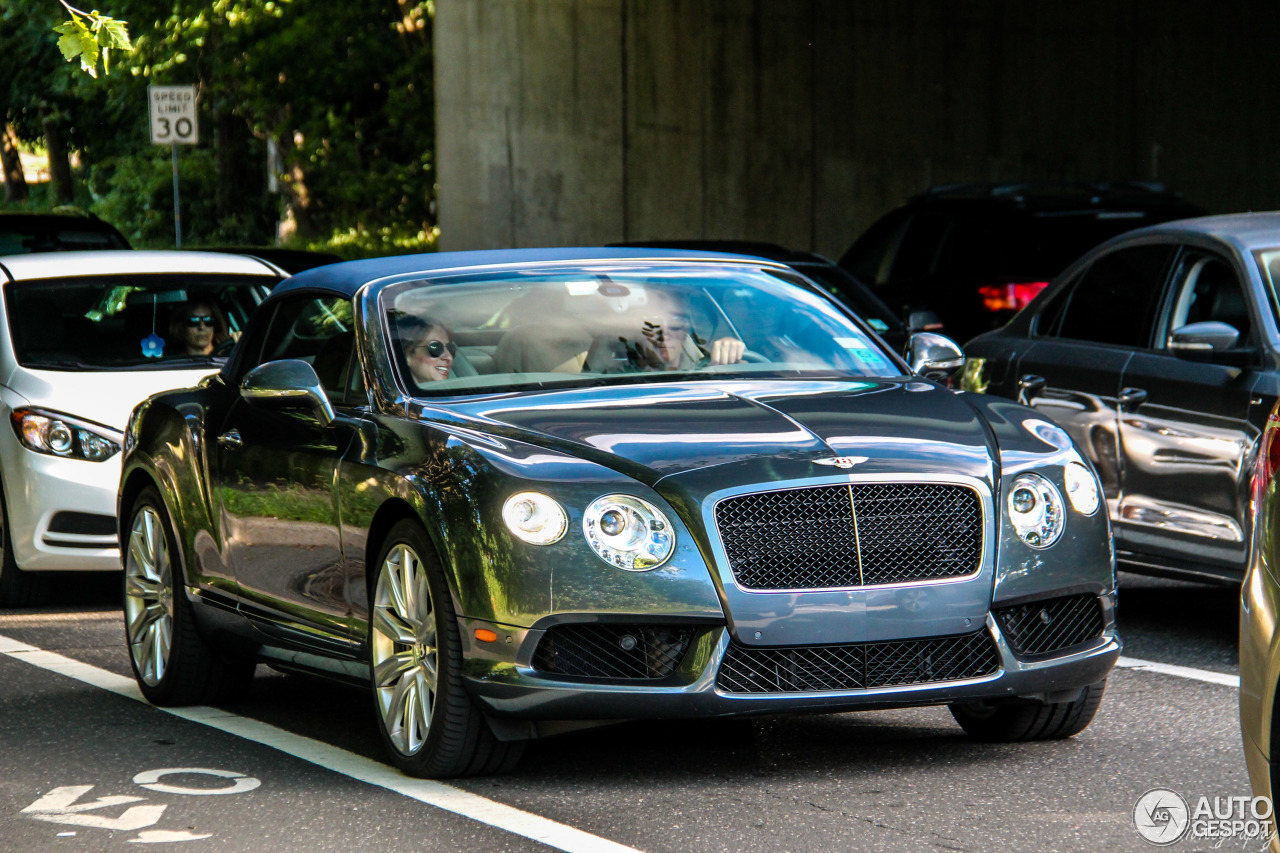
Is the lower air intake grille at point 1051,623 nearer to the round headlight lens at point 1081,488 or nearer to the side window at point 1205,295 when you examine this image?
the round headlight lens at point 1081,488

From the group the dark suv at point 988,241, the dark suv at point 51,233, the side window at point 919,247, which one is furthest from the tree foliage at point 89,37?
the dark suv at point 51,233

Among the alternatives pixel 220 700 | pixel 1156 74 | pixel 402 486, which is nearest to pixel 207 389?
pixel 220 700

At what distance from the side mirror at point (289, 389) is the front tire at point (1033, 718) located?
7.11ft

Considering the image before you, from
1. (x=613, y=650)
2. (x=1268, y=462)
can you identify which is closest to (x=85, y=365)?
(x=613, y=650)

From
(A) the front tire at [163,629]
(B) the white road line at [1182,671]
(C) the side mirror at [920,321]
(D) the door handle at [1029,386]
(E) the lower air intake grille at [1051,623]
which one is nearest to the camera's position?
(E) the lower air intake grille at [1051,623]

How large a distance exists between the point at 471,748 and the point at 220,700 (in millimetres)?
2052

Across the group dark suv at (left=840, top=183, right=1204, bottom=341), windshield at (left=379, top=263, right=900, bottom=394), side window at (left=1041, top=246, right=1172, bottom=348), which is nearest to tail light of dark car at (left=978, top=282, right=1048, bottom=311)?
dark suv at (left=840, top=183, right=1204, bottom=341)

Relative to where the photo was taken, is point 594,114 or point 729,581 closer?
point 729,581

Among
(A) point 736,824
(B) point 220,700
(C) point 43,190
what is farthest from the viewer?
(C) point 43,190

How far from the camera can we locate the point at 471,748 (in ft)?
19.9

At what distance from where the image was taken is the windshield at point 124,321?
10.8m

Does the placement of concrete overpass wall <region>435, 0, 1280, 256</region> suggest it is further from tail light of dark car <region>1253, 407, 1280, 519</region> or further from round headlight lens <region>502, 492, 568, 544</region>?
tail light of dark car <region>1253, 407, 1280, 519</region>

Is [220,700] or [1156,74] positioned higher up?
[1156,74]

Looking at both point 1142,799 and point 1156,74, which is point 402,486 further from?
point 1156,74
